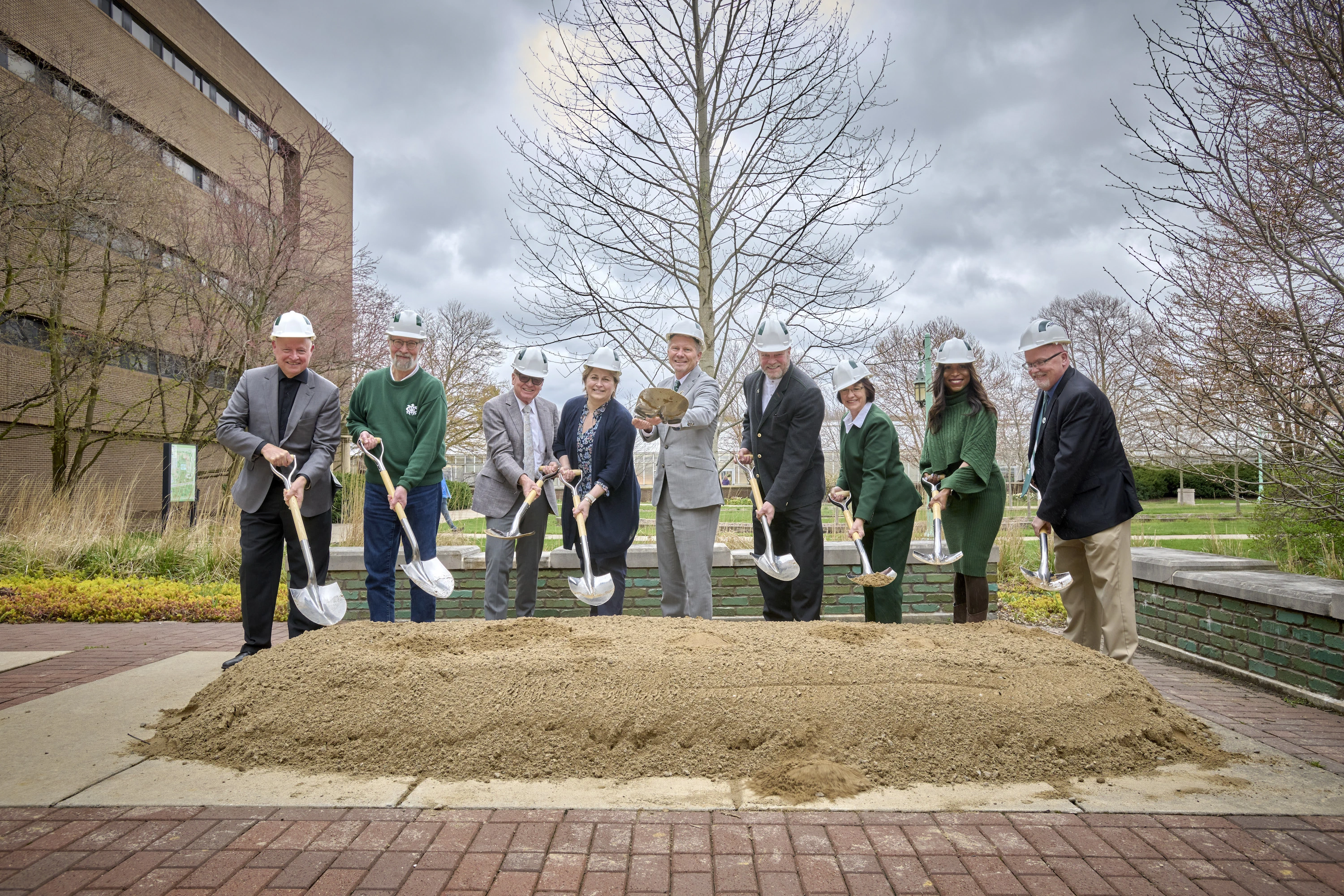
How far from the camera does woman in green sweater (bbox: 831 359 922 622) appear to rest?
4773mm

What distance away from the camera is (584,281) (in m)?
8.08

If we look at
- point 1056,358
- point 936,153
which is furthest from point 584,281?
point 1056,358

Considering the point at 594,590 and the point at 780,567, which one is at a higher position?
the point at 780,567

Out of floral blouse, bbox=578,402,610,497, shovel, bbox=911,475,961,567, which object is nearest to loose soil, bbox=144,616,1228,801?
shovel, bbox=911,475,961,567

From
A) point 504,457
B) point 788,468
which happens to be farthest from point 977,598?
point 504,457

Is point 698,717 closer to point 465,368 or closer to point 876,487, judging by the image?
point 876,487

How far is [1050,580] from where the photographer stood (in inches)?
166

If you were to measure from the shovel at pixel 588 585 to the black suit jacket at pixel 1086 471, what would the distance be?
2.43 metres

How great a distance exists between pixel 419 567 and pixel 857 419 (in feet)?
9.02

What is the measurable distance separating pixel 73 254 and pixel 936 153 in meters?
11.8

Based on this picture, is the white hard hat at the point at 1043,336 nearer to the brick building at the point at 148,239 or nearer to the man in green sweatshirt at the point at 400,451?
the man in green sweatshirt at the point at 400,451

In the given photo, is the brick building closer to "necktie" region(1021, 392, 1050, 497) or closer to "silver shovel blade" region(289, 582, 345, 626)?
"silver shovel blade" region(289, 582, 345, 626)

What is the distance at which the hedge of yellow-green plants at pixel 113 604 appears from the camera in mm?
6773

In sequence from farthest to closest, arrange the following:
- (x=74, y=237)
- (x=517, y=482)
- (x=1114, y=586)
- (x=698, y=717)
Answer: (x=74, y=237) < (x=517, y=482) < (x=1114, y=586) < (x=698, y=717)
